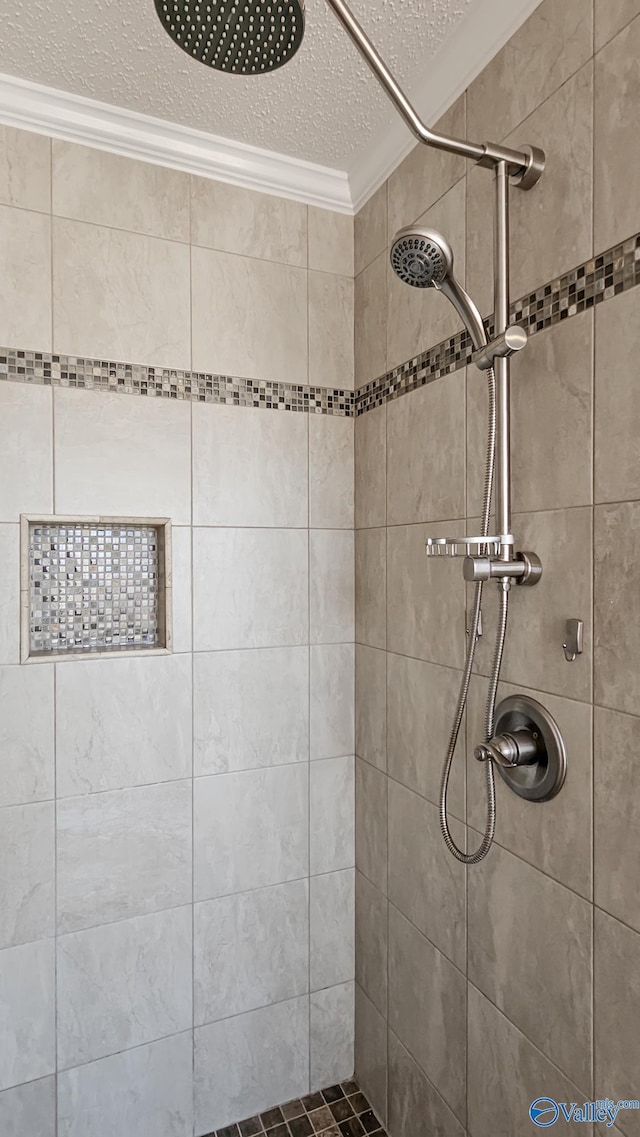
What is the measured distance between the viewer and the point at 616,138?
0.96 metres

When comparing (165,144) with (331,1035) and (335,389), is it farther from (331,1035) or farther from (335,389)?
(331,1035)

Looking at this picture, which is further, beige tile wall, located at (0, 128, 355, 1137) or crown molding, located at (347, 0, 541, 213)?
beige tile wall, located at (0, 128, 355, 1137)

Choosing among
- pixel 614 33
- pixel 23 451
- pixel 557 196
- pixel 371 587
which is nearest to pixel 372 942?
pixel 371 587

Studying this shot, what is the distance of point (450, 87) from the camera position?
134 cm

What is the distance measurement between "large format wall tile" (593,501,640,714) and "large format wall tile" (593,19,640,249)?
0.44 m

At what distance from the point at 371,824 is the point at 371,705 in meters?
0.34

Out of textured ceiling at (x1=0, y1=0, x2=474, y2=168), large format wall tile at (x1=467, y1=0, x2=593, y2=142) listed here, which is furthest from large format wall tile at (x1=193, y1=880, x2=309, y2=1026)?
textured ceiling at (x1=0, y1=0, x2=474, y2=168)

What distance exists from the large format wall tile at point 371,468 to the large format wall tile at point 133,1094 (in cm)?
147

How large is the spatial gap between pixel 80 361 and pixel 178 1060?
1805 mm

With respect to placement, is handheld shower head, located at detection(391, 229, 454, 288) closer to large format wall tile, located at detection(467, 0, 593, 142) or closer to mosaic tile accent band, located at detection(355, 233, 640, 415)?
mosaic tile accent band, located at detection(355, 233, 640, 415)

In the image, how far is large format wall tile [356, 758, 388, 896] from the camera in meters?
1.69

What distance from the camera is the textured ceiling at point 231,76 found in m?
1.24

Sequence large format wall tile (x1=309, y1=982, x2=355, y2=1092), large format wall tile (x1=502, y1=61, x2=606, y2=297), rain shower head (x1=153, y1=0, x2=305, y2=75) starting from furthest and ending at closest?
large format wall tile (x1=309, y1=982, x2=355, y2=1092), large format wall tile (x1=502, y1=61, x2=606, y2=297), rain shower head (x1=153, y1=0, x2=305, y2=75)

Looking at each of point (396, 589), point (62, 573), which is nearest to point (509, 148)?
point (396, 589)
